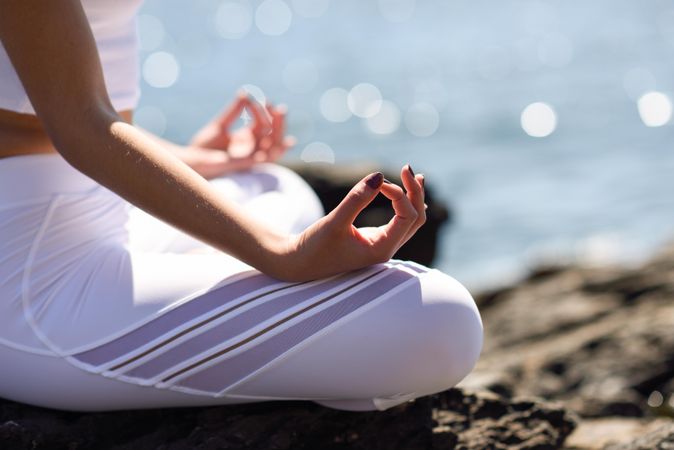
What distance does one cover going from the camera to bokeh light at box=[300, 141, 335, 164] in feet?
39.0

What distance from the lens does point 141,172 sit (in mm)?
2180

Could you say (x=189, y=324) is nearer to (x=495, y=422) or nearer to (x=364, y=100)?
(x=495, y=422)

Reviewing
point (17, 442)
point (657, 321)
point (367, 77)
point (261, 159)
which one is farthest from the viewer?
point (367, 77)

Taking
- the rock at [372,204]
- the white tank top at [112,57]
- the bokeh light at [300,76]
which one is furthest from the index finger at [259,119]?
the bokeh light at [300,76]

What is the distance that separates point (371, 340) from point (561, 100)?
1223cm

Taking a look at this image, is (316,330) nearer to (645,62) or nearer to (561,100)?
(561,100)

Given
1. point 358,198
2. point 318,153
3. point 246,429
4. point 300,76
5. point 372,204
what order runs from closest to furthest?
point 358,198
point 246,429
point 372,204
point 318,153
point 300,76

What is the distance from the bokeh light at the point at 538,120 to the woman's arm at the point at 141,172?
10.9 meters

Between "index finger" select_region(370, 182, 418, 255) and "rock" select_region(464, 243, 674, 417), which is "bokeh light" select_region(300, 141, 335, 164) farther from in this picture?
"index finger" select_region(370, 182, 418, 255)

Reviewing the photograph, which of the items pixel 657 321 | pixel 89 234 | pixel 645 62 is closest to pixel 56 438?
pixel 89 234

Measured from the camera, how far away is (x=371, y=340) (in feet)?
7.25

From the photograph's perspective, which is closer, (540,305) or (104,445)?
(104,445)

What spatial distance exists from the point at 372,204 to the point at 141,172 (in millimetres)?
3763

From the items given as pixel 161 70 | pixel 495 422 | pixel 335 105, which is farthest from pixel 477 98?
pixel 495 422
